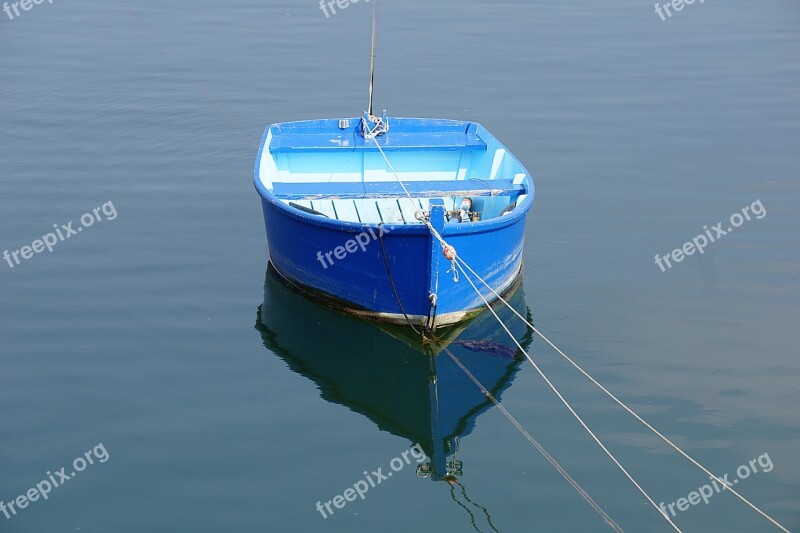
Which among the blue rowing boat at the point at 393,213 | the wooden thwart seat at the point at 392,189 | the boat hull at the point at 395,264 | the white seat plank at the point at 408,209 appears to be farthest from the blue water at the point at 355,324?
the white seat plank at the point at 408,209

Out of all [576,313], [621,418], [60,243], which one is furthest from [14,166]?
[621,418]

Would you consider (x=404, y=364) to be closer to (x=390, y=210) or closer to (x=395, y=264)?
(x=395, y=264)

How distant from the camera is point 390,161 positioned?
14242 millimetres

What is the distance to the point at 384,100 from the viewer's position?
19422 mm

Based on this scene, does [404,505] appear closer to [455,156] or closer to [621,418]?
[621,418]

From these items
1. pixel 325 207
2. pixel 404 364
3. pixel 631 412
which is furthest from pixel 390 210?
pixel 631 412

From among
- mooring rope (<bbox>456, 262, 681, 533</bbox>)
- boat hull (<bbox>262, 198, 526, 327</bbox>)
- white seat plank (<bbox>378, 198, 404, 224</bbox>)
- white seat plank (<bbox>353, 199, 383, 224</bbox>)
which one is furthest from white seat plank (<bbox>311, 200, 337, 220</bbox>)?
Answer: mooring rope (<bbox>456, 262, 681, 533</bbox>)

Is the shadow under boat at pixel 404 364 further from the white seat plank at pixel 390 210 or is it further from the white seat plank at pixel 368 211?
the white seat plank at pixel 390 210

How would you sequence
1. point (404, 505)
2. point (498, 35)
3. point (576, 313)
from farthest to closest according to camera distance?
point (498, 35)
point (576, 313)
point (404, 505)

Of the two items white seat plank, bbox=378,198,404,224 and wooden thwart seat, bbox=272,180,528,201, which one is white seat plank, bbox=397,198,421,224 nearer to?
white seat plank, bbox=378,198,404,224

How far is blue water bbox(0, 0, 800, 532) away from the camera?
8750 mm

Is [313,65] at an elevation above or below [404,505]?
above

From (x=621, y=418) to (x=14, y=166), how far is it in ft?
34.7

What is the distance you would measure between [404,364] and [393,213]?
2.67m
